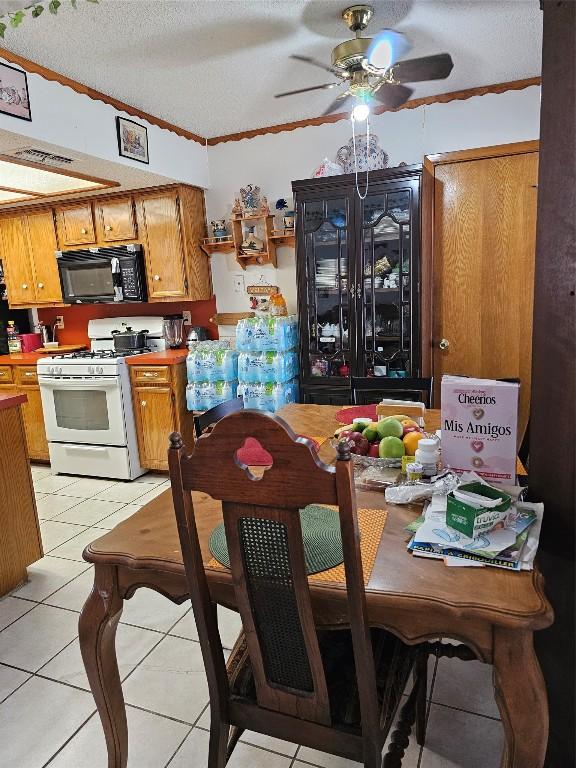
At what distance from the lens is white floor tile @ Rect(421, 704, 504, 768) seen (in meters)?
1.47

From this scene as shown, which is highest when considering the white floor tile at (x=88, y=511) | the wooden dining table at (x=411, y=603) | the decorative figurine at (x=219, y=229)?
the decorative figurine at (x=219, y=229)

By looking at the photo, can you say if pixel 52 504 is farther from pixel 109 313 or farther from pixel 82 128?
pixel 82 128

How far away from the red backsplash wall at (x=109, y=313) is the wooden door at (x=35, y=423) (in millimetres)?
783

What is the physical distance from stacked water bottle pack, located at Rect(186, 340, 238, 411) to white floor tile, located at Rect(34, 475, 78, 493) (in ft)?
4.04

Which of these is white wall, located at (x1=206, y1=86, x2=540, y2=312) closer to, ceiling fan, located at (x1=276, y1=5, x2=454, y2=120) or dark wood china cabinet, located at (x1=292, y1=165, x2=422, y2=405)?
dark wood china cabinet, located at (x1=292, y1=165, x2=422, y2=405)

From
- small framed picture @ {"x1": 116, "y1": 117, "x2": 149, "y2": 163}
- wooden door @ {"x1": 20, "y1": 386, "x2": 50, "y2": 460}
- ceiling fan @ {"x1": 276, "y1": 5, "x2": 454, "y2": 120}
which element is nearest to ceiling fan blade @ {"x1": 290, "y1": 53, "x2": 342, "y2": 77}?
ceiling fan @ {"x1": 276, "y1": 5, "x2": 454, "y2": 120}

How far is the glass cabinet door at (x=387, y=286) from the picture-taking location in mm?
3268

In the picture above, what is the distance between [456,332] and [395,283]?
602mm

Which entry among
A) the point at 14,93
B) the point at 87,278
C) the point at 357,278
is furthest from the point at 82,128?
the point at 357,278

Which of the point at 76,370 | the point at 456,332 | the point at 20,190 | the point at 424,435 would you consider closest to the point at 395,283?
the point at 456,332

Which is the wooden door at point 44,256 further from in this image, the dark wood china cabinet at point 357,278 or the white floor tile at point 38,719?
the white floor tile at point 38,719

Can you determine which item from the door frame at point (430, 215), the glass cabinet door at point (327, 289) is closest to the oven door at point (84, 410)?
the glass cabinet door at point (327, 289)

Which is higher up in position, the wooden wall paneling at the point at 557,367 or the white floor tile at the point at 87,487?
the wooden wall paneling at the point at 557,367

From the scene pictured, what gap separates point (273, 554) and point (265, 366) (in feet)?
8.91
